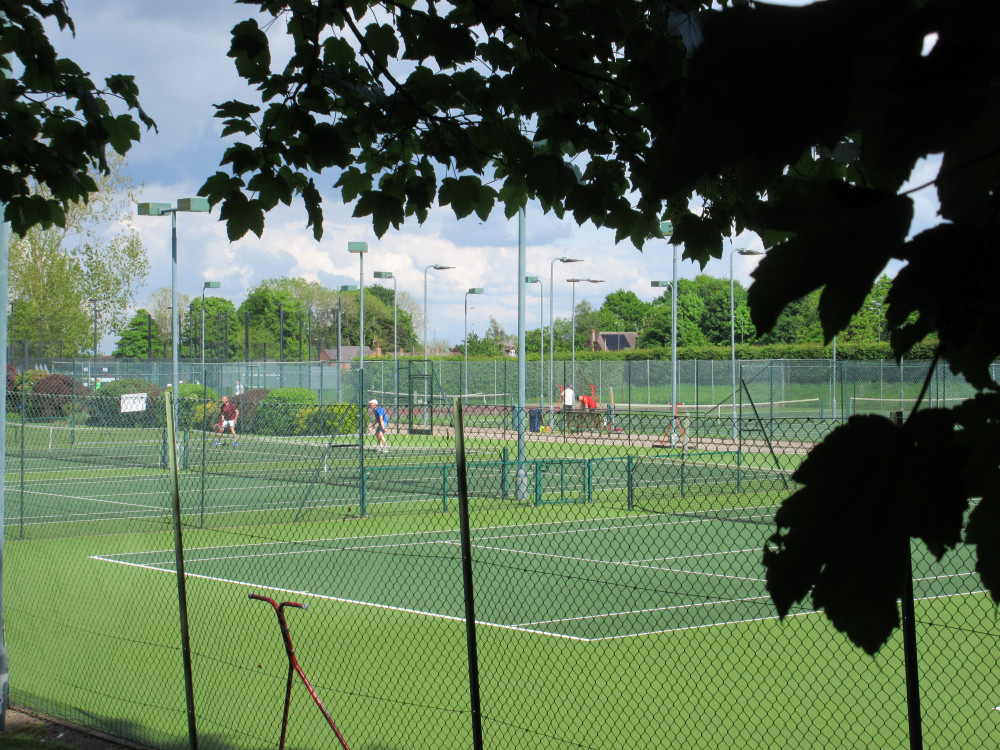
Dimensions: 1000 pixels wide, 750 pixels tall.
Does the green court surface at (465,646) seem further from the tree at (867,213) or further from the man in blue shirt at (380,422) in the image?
the tree at (867,213)

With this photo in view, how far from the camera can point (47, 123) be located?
5312 millimetres

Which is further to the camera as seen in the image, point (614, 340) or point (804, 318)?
point (614, 340)

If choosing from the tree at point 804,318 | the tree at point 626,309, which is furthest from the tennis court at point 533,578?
the tree at point 626,309

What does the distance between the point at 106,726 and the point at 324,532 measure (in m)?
9.03

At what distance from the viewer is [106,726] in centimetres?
714

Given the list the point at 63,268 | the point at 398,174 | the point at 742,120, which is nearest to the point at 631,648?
the point at 398,174

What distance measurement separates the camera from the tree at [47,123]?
4.94 metres

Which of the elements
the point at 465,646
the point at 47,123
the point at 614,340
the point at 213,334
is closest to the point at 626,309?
the point at 614,340

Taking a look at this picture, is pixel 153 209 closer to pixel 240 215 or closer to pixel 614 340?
pixel 240 215

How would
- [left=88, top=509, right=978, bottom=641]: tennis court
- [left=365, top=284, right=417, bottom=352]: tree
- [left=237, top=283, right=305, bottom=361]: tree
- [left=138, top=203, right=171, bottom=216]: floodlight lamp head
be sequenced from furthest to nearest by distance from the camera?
[left=365, top=284, right=417, bottom=352]: tree, [left=237, top=283, right=305, bottom=361]: tree, [left=138, top=203, right=171, bottom=216]: floodlight lamp head, [left=88, top=509, right=978, bottom=641]: tennis court

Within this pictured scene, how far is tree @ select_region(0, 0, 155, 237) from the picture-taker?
195 inches

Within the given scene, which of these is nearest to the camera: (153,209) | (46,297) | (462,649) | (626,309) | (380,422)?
(462,649)

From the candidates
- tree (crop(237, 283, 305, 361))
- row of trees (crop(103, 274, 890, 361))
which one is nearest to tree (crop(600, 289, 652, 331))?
row of trees (crop(103, 274, 890, 361))

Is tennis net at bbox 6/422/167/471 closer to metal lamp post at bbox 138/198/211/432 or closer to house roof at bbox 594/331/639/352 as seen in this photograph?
metal lamp post at bbox 138/198/211/432
